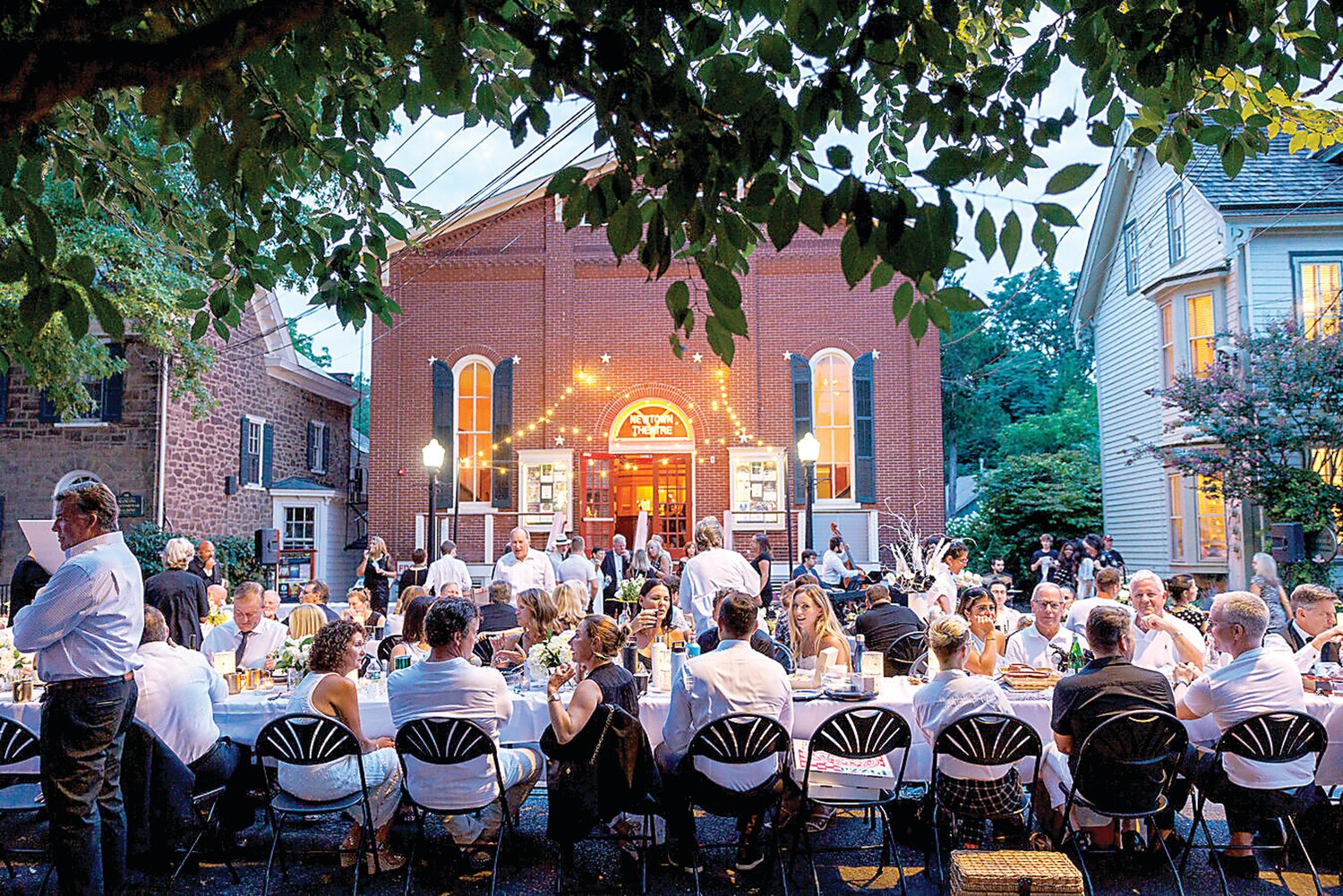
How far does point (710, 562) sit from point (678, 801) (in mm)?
4810

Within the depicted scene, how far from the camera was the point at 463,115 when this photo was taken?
13.7 ft

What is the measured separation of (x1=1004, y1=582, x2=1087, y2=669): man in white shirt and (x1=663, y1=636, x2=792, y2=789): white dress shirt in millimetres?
2553

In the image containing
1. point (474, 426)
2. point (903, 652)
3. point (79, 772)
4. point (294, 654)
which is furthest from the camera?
point (474, 426)

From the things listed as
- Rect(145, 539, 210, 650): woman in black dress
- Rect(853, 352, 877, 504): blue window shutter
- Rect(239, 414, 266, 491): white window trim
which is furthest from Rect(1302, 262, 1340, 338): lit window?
Rect(239, 414, 266, 491): white window trim

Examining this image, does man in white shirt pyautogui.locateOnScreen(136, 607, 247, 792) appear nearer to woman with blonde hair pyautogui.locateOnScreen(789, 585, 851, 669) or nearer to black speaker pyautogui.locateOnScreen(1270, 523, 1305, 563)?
woman with blonde hair pyautogui.locateOnScreen(789, 585, 851, 669)

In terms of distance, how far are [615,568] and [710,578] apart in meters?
4.83

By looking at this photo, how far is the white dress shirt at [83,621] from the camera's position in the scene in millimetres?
4586

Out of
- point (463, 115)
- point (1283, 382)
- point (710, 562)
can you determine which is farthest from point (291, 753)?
point (1283, 382)

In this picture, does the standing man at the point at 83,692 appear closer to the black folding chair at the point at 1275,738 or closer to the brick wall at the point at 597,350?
the black folding chair at the point at 1275,738

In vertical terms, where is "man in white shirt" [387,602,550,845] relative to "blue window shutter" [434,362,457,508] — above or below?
below

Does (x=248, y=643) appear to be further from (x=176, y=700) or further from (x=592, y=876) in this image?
(x=592, y=876)

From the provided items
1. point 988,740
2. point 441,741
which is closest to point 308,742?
Result: point 441,741

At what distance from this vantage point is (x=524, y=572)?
1184 cm

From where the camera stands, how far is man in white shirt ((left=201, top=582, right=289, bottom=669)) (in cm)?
738
